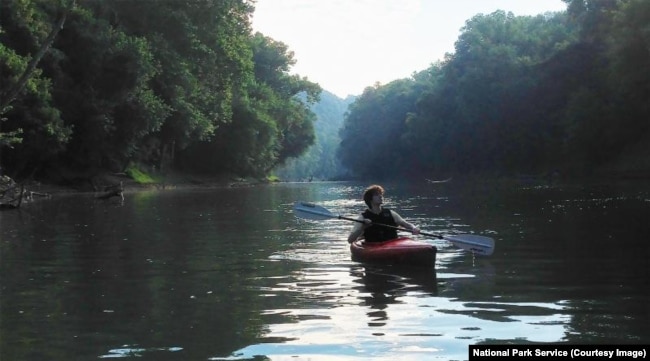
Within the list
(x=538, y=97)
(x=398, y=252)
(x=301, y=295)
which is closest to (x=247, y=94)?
(x=538, y=97)

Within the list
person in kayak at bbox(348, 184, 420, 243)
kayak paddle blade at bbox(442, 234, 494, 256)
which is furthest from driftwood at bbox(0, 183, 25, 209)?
kayak paddle blade at bbox(442, 234, 494, 256)

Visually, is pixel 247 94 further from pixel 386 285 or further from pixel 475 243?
pixel 386 285

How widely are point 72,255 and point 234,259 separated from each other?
3412 millimetres

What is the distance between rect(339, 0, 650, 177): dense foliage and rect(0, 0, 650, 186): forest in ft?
0.62

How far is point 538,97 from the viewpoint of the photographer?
85312mm

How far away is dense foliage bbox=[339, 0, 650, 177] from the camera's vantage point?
62.4 meters

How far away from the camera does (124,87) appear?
47688 mm

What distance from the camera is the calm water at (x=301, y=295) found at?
24.0 feet

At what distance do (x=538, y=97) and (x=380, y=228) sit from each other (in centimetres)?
7601

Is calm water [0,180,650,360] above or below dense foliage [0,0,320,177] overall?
below

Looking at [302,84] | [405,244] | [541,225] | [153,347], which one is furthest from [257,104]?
[153,347]

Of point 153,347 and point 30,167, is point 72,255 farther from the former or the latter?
point 30,167

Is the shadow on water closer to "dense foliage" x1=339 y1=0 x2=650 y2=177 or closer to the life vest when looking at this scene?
the life vest

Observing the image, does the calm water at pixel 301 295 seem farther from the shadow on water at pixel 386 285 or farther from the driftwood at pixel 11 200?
the driftwood at pixel 11 200
